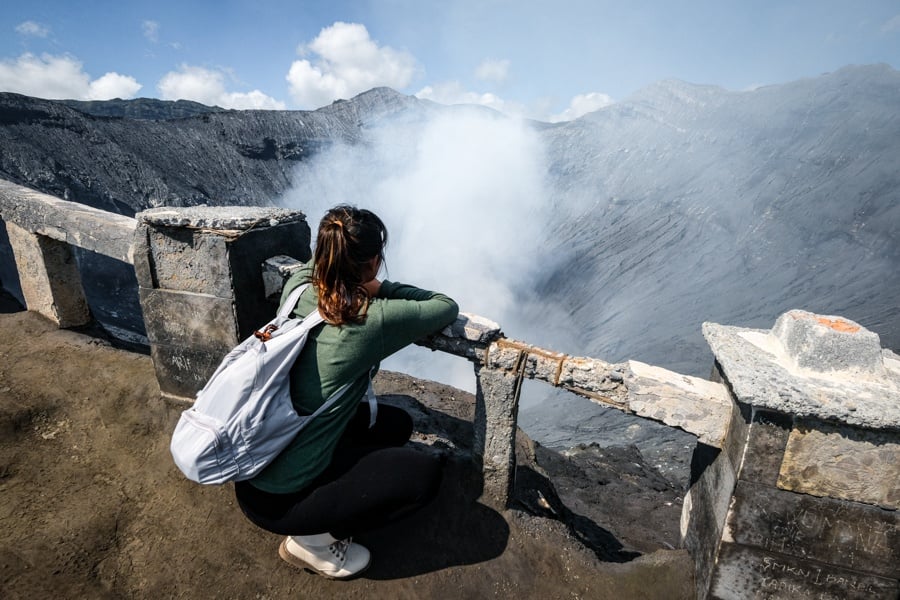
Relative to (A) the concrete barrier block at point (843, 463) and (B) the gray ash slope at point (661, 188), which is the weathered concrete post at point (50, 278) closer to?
(A) the concrete barrier block at point (843, 463)

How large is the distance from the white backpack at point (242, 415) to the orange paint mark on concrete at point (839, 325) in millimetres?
2120

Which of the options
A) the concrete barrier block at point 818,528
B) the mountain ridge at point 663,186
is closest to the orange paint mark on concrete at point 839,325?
the concrete barrier block at point 818,528

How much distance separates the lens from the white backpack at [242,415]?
65.4 inches

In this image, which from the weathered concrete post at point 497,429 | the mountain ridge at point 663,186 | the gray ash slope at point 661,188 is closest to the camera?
the weathered concrete post at point 497,429

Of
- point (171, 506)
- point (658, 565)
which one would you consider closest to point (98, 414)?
point (171, 506)

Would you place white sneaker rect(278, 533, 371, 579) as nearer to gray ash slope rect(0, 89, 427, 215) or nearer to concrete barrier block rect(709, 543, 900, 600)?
concrete barrier block rect(709, 543, 900, 600)

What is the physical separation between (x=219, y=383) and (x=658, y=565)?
7.66 feet

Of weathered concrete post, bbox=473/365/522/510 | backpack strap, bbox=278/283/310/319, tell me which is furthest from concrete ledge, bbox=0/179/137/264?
weathered concrete post, bbox=473/365/522/510

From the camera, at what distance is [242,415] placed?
167cm

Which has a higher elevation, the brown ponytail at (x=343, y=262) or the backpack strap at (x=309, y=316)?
the brown ponytail at (x=343, y=262)

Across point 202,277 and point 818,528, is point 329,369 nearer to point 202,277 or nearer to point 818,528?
point 202,277

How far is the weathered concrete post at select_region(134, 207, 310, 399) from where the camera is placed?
2643 millimetres

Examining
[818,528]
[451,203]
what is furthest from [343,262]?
[451,203]

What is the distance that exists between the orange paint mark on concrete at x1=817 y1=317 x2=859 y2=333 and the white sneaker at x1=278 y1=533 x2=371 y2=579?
2245mm
